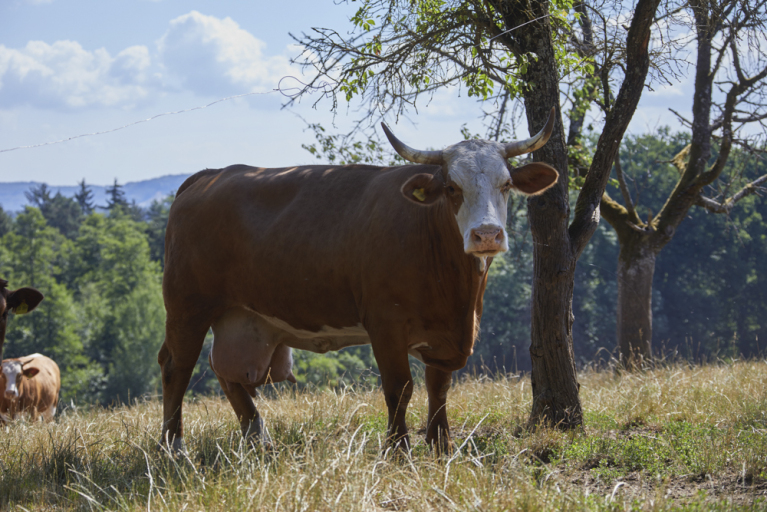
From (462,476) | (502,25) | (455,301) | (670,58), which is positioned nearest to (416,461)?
(462,476)

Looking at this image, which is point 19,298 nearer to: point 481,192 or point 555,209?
point 481,192

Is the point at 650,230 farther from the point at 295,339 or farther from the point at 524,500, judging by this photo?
the point at 524,500

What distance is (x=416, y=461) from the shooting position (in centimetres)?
429

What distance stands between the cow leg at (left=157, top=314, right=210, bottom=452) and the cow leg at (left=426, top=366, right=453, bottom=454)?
2007 mm

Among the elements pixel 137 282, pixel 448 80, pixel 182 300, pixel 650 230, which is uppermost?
pixel 448 80

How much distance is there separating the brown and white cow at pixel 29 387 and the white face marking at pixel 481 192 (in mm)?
8173

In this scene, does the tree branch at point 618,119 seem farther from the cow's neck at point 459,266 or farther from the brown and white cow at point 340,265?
the cow's neck at point 459,266

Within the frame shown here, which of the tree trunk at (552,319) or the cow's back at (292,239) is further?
the tree trunk at (552,319)

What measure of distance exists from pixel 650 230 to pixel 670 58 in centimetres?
427

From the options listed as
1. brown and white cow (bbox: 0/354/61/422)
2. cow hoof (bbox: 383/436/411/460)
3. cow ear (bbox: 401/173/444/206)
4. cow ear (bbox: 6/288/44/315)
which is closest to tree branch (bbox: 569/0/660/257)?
cow ear (bbox: 401/173/444/206)

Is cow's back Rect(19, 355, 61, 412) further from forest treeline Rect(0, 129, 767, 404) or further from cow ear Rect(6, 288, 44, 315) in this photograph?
forest treeline Rect(0, 129, 767, 404)

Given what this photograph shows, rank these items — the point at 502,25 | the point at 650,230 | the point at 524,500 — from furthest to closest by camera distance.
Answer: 1. the point at 650,230
2. the point at 502,25
3. the point at 524,500

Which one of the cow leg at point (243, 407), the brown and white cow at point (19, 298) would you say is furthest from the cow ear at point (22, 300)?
the cow leg at point (243, 407)

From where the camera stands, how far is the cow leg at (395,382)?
15.2 feet
